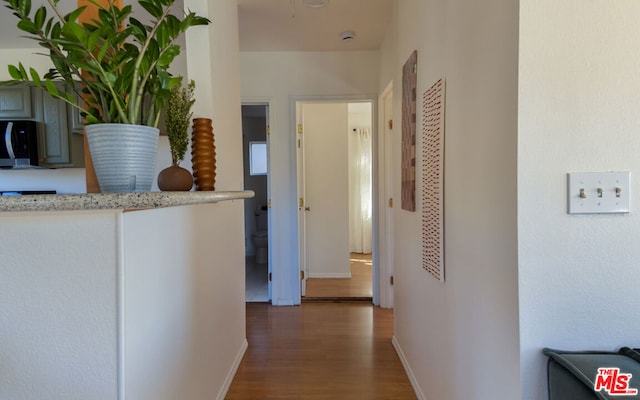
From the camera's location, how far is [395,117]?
96.5 inches

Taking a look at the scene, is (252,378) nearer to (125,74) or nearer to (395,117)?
(125,74)

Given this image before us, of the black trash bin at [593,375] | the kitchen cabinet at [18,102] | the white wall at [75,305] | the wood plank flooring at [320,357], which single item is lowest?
the wood plank flooring at [320,357]

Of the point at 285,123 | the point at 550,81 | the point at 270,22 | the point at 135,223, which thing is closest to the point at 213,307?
the point at 135,223

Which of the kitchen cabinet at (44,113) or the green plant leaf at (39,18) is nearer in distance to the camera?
the green plant leaf at (39,18)

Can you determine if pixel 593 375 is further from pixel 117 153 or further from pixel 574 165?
pixel 117 153

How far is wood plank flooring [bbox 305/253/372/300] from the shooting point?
11.7 feet

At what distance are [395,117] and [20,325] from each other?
2341 mm

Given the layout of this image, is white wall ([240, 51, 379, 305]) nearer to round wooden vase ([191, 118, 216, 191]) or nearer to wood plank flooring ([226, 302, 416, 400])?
wood plank flooring ([226, 302, 416, 400])

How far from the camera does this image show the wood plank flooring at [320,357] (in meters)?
1.95

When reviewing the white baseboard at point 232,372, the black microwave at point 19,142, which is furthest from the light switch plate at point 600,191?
the black microwave at point 19,142

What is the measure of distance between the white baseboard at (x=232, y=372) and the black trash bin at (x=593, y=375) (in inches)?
65.6

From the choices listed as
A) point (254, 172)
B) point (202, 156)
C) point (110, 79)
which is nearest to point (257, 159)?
point (254, 172)

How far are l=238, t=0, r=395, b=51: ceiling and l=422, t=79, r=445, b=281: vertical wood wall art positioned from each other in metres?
1.30

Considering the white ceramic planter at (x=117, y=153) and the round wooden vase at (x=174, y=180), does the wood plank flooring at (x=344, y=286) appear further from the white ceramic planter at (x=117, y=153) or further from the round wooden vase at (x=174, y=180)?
the white ceramic planter at (x=117, y=153)
